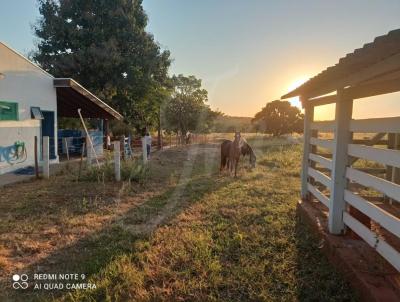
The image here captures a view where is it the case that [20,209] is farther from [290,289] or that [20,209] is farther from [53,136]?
[53,136]

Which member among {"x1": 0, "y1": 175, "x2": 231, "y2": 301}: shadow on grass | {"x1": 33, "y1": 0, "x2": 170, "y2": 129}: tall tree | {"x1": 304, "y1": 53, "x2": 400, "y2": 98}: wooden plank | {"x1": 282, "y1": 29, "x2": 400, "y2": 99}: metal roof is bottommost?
{"x1": 0, "y1": 175, "x2": 231, "y2": 301}: shadow on grass

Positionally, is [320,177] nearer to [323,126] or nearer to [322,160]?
[322,160]

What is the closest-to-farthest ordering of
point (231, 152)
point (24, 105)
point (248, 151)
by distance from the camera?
point (24, 105) → point (231, 152) → point (248, 151)

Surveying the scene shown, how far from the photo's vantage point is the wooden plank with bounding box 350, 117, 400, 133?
122 inches

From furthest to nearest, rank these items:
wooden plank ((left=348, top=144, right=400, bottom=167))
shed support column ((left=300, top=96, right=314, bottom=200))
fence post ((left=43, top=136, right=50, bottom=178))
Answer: fence post ((left=43, top=136, right=50, bottom=178)) < shed support column ((left=300, top=96, right=314, bottom=200)) < wooden plank ((left=348, top=144, right=400, bottom=167))

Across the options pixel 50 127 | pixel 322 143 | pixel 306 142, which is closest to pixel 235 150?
pixel 306 142

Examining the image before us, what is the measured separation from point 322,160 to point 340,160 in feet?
3.41

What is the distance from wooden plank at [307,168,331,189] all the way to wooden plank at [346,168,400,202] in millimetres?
661

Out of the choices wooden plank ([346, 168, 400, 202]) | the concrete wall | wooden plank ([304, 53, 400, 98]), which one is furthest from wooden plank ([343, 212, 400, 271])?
the concrete wall

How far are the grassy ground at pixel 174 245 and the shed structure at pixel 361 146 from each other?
64cm

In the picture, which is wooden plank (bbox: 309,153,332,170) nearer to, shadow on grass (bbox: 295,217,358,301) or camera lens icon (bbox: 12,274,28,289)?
shadow on grass (bbox: 295,217,358,301)

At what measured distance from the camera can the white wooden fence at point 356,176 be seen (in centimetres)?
307

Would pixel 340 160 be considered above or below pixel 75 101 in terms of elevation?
below

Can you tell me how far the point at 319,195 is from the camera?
529 centimetres
